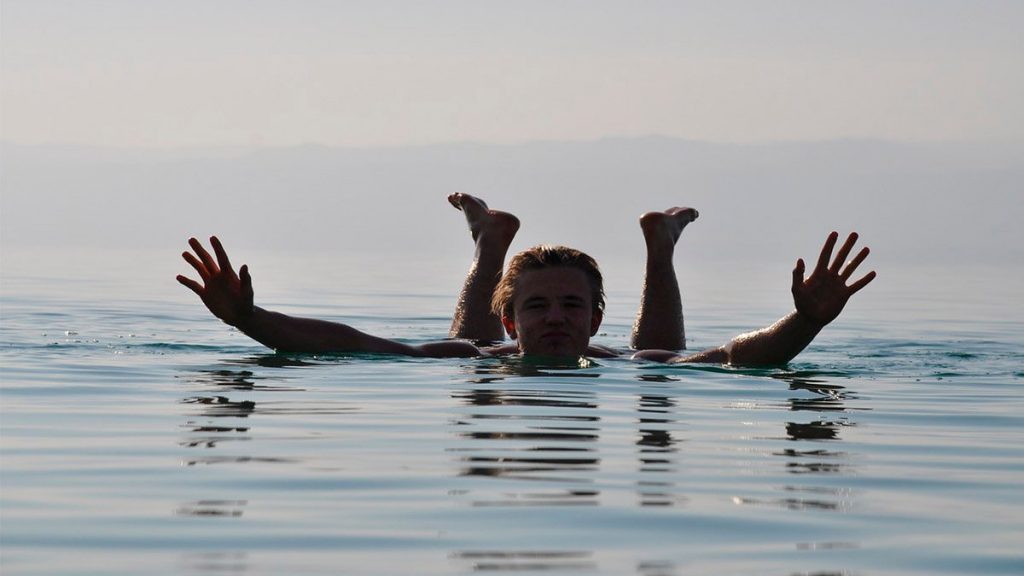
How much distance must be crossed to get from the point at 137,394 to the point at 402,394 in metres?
1.41

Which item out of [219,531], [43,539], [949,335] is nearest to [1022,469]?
[219,531]

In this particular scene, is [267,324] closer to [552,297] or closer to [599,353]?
[552,297]

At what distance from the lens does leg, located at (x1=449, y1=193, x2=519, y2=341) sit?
12.6 metres

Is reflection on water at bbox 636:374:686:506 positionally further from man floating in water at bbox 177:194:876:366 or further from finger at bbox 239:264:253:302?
finger at bbox 239:264:253:302

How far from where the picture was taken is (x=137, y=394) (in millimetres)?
8125

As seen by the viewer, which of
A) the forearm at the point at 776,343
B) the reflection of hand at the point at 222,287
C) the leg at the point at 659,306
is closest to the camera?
the forearm at the point at 776,343

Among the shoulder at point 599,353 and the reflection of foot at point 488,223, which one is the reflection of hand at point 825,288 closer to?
the shoulder at point 599,353

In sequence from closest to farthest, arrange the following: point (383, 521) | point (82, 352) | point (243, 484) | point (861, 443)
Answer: point (383, 521)
point (243, 484)
point (861, 443)
point (82, 352)

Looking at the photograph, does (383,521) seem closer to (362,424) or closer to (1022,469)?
(362,424)

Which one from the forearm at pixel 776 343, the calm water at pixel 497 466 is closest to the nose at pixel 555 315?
the calm water at pixel 497 466

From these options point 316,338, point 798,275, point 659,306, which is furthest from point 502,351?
point 798,275

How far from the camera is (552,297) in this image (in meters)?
9.95

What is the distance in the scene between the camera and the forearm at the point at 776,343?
903cm

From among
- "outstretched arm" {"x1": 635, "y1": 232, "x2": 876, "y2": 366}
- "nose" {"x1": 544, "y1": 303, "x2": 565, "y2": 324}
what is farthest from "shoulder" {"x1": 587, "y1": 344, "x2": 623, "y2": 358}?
"outstretched arm" {"x1": 635, "y1": 232, "x2": 876, "y2": 366}
